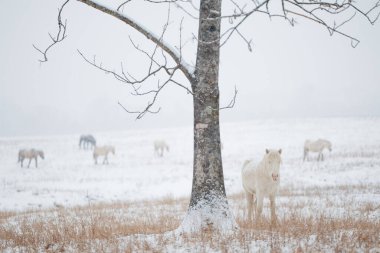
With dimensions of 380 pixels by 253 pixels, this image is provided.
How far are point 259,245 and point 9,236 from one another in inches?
171

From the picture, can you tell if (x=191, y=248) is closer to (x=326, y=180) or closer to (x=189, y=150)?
(x=326, y=180)

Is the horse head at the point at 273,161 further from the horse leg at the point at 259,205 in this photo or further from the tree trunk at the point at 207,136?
the tree trunk at the point at 207,136

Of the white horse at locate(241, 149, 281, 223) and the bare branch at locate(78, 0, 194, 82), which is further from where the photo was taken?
the white horse at locate(241, 149, 281, 223)

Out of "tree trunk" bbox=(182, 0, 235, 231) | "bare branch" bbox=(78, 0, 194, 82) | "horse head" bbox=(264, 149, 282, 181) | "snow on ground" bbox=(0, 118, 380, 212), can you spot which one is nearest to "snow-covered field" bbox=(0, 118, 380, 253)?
"snow on ground" bbox=(0, 118, 380, 212)

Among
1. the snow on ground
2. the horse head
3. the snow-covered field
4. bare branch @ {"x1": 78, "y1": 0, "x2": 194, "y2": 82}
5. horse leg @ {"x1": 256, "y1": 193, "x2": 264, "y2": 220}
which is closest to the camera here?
the snow-covered field

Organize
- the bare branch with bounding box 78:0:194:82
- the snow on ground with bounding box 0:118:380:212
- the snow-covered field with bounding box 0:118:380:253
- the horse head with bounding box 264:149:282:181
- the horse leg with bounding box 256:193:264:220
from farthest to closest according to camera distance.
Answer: the snow on ground with bounding box 0:118:380:212 < the horse leg with bounding box 256:193:264:220 < the horse head with bounding box 264:149:282:181 < the bare branch with bounding box 78:0:194:82 < the snow-covered field with bounding box 0:118:380:253

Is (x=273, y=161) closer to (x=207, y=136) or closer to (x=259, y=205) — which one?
(x=259, y=205)

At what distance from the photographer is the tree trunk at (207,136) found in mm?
5852

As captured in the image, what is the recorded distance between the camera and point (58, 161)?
33.4 m

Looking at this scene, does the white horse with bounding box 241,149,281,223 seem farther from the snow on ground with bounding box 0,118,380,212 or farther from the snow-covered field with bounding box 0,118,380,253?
the snow on ground with bounding box 0,118,380,212

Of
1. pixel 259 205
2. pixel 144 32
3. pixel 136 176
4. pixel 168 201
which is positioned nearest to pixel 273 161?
pixel 259 205

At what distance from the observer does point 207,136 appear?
5949 millimetres

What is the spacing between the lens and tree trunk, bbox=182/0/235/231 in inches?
230

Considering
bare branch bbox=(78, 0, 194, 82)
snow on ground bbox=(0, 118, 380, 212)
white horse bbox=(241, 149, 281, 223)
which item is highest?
bare branch bbox=(78, 0, 194, 82)
